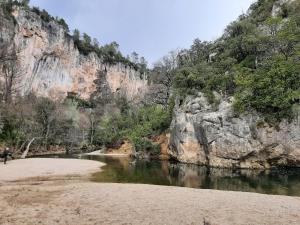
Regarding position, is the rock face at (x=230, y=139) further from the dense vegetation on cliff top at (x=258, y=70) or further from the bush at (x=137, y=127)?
the bush at (x=137, y=127)

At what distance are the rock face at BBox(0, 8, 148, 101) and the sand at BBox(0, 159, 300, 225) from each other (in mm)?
49413

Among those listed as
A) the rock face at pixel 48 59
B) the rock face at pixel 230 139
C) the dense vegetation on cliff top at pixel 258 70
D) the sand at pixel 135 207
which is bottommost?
the sand at pixel 135 207

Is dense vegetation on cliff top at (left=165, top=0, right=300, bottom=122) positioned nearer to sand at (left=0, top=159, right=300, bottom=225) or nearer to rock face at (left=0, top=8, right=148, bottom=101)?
sand at (left=0, top=159, right=300, bottom=225)

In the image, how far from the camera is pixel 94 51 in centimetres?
8406

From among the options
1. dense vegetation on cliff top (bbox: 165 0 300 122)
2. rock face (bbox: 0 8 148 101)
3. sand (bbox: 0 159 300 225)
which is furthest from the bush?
Answer: sand (bbox: 0 159 300 225)

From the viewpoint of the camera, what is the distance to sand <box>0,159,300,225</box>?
25.6 feet

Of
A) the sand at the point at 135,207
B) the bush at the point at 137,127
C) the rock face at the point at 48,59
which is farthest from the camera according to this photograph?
the rock face at the point at 48,59

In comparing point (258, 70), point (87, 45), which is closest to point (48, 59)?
point (87, 45)

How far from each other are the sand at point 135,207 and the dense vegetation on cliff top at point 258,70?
15636 mm

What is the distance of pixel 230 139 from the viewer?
26.4m

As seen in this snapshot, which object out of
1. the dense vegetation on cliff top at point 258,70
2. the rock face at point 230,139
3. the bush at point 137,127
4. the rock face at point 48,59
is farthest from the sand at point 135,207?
the rock face at point 48,59

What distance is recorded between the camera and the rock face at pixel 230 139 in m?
24.3

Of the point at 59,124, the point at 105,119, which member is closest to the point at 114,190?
Result: the point at 59,124

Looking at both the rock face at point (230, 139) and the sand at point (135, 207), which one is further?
the rock face at point (230, 139)
